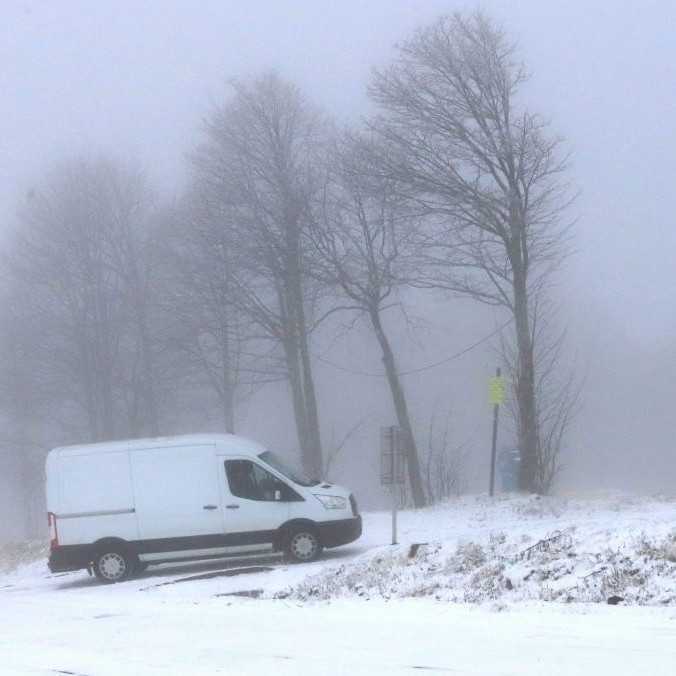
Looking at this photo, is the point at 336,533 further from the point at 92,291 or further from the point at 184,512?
the point at 92,291

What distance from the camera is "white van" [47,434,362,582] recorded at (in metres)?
18.6

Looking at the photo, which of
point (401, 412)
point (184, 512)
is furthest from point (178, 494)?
point (401, 412)

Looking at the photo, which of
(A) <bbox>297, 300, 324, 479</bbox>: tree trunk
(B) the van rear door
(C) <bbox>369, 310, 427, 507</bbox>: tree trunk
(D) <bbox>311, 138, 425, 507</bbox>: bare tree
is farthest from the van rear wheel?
(A) <bbox>297, 300, 324, 479</bbox>: tree trunk

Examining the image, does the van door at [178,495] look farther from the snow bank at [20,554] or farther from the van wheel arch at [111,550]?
the snow bank at [20,554]

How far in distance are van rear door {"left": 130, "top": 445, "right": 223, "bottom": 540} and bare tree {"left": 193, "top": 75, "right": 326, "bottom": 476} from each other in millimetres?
9722

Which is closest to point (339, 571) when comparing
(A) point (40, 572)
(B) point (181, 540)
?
(B) point (181, 540)

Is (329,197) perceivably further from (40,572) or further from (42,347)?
(42,347)

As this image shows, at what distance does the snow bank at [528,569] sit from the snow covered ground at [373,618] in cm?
3

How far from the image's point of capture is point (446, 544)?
625 inches

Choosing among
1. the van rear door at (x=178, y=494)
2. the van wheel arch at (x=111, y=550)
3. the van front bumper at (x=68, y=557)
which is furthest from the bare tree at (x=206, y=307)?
the van front bumper at (x=68, y=557)

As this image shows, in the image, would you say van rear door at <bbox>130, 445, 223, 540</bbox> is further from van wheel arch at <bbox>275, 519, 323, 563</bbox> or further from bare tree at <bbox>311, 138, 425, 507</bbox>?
bare tree at <bbox>311, 138, 425, 507</bbox>

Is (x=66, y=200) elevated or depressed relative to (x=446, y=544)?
elevated

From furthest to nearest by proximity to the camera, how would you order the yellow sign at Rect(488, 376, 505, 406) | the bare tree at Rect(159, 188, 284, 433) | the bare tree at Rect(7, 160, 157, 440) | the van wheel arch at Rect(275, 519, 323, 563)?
the bare tree at Rect(7, 160, 157, 440), the bare tree at Rect(159, 188, 284, 433), the yellow sign at Rect(488, 376, 505, 406), the van wheel arch at Rect(275, 519, 323, 563)

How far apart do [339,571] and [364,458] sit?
2375 centimetres
